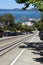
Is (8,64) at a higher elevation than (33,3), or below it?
below

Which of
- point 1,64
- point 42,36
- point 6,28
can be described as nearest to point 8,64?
point 1,64

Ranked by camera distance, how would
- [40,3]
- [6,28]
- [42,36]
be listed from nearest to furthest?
[40,3] < [42,36] < [6,28]

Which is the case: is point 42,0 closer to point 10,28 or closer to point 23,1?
point 23,1

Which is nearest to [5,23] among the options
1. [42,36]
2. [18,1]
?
[42,36]

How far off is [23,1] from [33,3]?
7.30 m

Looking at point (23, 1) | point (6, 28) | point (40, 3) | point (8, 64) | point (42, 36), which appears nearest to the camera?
point (8, 64)

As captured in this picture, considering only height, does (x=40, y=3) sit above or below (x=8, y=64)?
above

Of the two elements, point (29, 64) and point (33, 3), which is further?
point (33, 3)

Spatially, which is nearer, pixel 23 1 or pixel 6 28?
pixel 23 1

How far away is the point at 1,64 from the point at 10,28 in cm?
13825

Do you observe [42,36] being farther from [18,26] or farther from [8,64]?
[18,26]

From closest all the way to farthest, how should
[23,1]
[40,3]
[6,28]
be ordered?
[40,3] < [23,1] < [6,28]

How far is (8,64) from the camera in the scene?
1656 cm

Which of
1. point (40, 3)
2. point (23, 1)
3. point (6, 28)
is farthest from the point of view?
point (6, 28)
